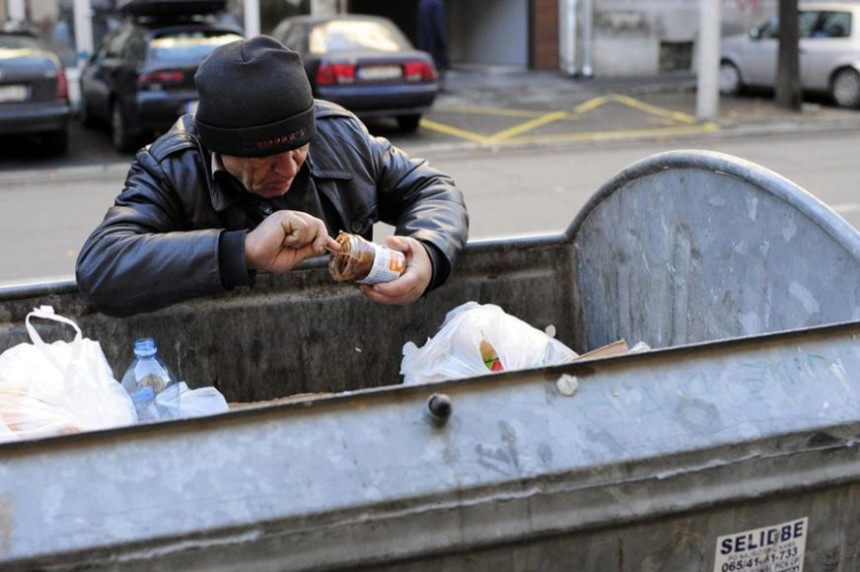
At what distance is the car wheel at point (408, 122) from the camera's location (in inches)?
580

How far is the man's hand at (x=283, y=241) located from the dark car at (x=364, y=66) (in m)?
11.1

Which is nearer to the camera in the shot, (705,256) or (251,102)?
(251,102)

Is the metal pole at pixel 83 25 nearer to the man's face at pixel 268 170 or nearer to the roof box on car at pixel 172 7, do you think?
the roof box on car at pixel 172 7

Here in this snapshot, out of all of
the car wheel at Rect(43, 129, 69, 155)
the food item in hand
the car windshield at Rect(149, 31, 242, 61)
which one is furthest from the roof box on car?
the food item in hand

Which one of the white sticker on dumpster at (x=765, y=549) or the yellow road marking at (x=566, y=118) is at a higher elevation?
the white sticker on dumpster at (x=765, y=549)

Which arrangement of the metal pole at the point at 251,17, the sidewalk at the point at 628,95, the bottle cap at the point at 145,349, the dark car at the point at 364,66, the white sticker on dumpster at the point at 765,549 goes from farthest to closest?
the metal pole at the point at 251,17, the sidewalk at the point at 628,95, the dark car at the point at 364,66, the bottle cap at the point at 145,349, the white sticker on dumpster at the point at 765,549

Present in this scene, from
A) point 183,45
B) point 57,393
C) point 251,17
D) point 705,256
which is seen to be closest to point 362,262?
point 57,393

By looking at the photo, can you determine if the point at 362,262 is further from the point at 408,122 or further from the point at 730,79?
the point at 730,79

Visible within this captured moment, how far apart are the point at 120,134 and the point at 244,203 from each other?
11.1 meters

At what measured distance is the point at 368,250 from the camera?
2758 mm

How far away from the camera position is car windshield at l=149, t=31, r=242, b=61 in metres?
12.8

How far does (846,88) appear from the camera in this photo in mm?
16969

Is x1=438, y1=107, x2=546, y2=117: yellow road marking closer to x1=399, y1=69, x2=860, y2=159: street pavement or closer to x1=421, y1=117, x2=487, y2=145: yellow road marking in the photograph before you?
x1=399, y1=69, x2=860, y2=159: street pavement

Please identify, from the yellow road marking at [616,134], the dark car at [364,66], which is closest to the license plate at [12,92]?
the dark car at [364,66]
